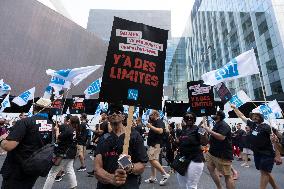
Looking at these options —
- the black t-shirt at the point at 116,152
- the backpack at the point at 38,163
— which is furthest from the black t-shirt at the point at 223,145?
the backpack at the point at 38,163

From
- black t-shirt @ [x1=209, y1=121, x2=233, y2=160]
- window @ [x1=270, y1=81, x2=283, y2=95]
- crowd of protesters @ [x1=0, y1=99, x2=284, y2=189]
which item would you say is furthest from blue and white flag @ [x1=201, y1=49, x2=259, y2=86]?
window @ [x1=270, y1=81, x2=283, y2=95]

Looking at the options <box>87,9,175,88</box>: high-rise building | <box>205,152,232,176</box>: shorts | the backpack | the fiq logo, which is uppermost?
<box>87,9,175,88</box>: high-rise building

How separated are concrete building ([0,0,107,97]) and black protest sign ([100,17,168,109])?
36.0 metres

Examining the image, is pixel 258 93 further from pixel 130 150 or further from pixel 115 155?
pixel 115 155

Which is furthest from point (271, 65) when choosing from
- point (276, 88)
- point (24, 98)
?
point (24, 98)

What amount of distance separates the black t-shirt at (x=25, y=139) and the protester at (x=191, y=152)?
8.46 feet

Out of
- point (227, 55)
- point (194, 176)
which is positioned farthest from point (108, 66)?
point (227, 55)

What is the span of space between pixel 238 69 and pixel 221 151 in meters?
2.12

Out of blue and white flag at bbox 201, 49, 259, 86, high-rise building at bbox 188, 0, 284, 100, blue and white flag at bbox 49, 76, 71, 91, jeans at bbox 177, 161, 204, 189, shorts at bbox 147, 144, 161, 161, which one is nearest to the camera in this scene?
jeans at bbox 177, 161, 204, 189

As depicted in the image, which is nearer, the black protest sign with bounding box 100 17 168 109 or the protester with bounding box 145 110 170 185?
the black protest sign with bounding box 100 17 168 109

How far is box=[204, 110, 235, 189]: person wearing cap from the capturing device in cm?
539

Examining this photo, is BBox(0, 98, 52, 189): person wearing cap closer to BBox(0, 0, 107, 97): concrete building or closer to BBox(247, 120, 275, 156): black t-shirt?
BBox(247, 120, 275, 156): black t-shirt

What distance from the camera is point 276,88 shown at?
3269 centimetres

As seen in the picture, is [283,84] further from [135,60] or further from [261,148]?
[135,60]
